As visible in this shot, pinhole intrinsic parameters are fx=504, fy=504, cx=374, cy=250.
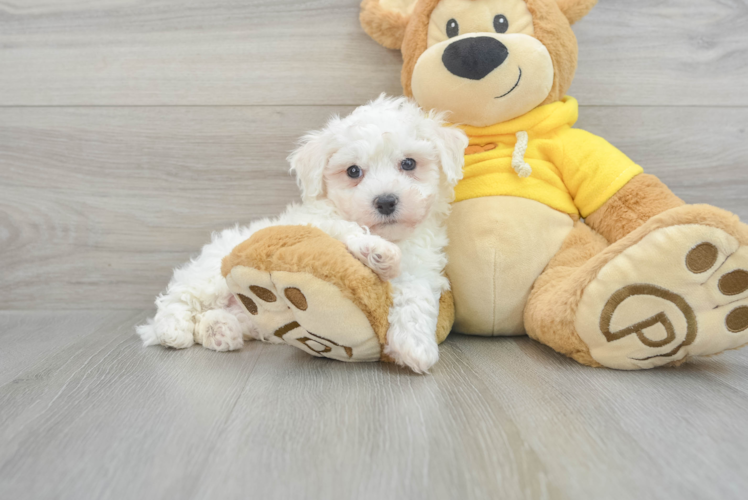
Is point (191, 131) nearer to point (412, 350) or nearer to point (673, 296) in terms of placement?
point (412, 350)

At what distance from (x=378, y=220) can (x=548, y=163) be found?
40 cm

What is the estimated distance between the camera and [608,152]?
1000mm

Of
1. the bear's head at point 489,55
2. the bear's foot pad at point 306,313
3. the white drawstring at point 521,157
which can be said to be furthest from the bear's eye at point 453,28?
the bear's foot pad at point 306,313

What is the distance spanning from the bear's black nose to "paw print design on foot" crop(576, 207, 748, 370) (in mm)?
417

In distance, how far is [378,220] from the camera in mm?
884

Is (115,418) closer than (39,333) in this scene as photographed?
Yes

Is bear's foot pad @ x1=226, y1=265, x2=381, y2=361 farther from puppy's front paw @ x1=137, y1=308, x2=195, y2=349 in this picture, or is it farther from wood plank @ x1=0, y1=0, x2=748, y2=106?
wood plank @ x1=0, y1=0, x2=748, y2=106

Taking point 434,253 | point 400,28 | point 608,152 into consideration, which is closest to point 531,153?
point 608,152

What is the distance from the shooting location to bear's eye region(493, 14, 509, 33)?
0.99 metres

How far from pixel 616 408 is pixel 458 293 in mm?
393

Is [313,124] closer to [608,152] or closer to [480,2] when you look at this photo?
[480,2]

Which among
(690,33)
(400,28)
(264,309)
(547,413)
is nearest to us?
(547,413)

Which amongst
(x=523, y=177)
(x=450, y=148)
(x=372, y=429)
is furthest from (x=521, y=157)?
(x=372, y=429)

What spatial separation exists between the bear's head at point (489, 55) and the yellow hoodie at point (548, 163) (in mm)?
32
